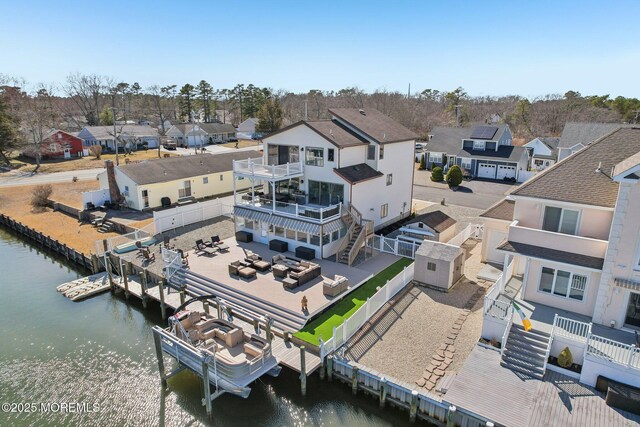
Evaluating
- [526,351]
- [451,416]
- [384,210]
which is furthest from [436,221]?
[451,416]

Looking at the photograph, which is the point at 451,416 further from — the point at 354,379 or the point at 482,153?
the point at 482,153

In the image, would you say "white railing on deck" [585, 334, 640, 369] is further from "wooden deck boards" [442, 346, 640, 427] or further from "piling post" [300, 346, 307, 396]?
"piling post" [300, 346, 307, 396]

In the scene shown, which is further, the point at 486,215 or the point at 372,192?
the point at 372,192

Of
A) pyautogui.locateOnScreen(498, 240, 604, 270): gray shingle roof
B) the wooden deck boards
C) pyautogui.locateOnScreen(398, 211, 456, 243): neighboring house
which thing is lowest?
the wooden deck boards

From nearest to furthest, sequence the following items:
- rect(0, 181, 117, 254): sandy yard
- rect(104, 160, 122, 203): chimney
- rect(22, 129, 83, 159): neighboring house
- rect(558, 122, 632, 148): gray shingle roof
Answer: rect(0, 181, 117, 254): sandy yard, rect(104, 160, 122, 203): chimney, rect(558, 122, 632, 148): gray shingle roof, rect(22, 129, 83, 159): neighboring house

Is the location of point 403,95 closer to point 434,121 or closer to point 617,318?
point 434,121

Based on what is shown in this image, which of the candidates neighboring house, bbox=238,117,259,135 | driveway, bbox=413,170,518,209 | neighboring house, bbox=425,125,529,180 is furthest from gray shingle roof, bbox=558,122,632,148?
neighboring house, bbox=238,117,259,135

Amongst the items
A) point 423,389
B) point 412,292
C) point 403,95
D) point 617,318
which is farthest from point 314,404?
point 403,95
